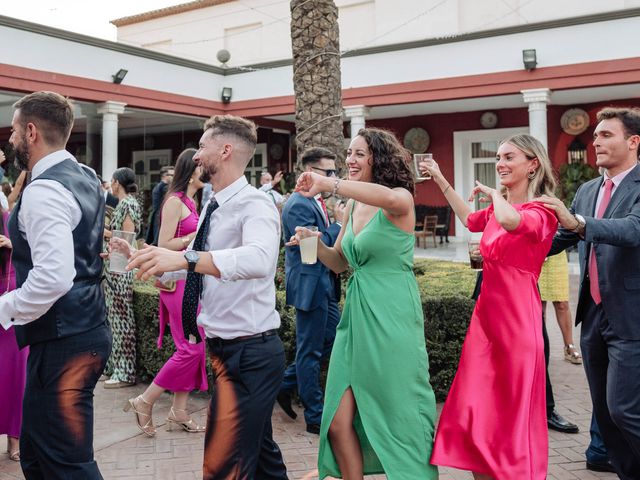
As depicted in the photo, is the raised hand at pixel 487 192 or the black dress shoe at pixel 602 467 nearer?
the raised hand at pixel 487 192

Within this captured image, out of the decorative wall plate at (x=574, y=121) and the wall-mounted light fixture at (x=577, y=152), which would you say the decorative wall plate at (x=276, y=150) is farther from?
the wall-mounted light fixture at (x=577, y=152)

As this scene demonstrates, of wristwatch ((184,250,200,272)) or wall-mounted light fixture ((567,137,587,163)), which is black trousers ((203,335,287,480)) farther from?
wall-mounted light fixture ((567,137,587,163))

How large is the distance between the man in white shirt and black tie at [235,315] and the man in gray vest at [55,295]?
442 millimetres

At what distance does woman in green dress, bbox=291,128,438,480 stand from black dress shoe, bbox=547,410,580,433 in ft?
6.24

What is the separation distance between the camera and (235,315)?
272 cm

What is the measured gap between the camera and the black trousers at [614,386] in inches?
128

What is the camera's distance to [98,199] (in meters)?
2.84

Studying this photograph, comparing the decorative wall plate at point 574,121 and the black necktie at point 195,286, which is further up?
the decorative wall plate at point 574,121

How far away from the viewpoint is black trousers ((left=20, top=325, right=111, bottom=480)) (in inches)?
103

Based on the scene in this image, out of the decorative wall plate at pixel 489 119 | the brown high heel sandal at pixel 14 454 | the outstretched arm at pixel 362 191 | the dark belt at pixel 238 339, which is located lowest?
the brown high heel sandal at pixel 14 454

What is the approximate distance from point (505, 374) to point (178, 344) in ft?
7.64

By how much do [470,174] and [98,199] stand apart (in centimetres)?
1797

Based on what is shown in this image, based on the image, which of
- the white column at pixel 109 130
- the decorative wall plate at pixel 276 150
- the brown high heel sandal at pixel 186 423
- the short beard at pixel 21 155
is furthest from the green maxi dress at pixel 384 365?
the decorative wall plate at pixel 276 150

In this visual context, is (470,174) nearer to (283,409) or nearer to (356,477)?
(283,409)
